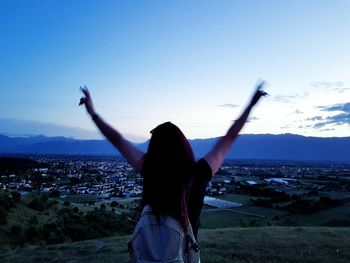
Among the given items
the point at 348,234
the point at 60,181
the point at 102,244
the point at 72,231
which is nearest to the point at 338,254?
the point at 348,234

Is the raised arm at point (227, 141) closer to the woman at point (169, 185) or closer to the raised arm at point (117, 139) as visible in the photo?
the woman at point (169, 185)

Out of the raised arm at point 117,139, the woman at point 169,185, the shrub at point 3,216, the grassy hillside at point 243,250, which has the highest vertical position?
the raised arm at point 117,139

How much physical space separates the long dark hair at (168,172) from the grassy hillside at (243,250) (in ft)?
24.4

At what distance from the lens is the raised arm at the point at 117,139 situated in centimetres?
266

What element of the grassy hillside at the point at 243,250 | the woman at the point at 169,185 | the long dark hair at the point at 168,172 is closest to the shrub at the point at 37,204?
the grassy hillside at the point at 243,250

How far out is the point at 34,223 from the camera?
23.8 meters

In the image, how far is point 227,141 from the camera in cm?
267

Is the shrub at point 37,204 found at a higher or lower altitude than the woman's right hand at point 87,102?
lower

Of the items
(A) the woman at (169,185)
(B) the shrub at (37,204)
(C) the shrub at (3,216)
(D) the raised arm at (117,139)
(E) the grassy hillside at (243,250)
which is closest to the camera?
(A) the woman at (169,185)

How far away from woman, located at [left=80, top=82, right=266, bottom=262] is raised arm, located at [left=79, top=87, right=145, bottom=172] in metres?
0.01

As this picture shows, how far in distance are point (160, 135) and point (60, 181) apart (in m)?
73.6

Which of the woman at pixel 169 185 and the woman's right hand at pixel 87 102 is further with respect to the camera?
the woman's right hand at pixel 87 102

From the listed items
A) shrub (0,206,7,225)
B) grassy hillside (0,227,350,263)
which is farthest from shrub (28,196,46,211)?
grassy hillside (0,227,350,263)

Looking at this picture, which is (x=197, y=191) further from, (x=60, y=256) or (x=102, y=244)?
(x=102, y=244)
